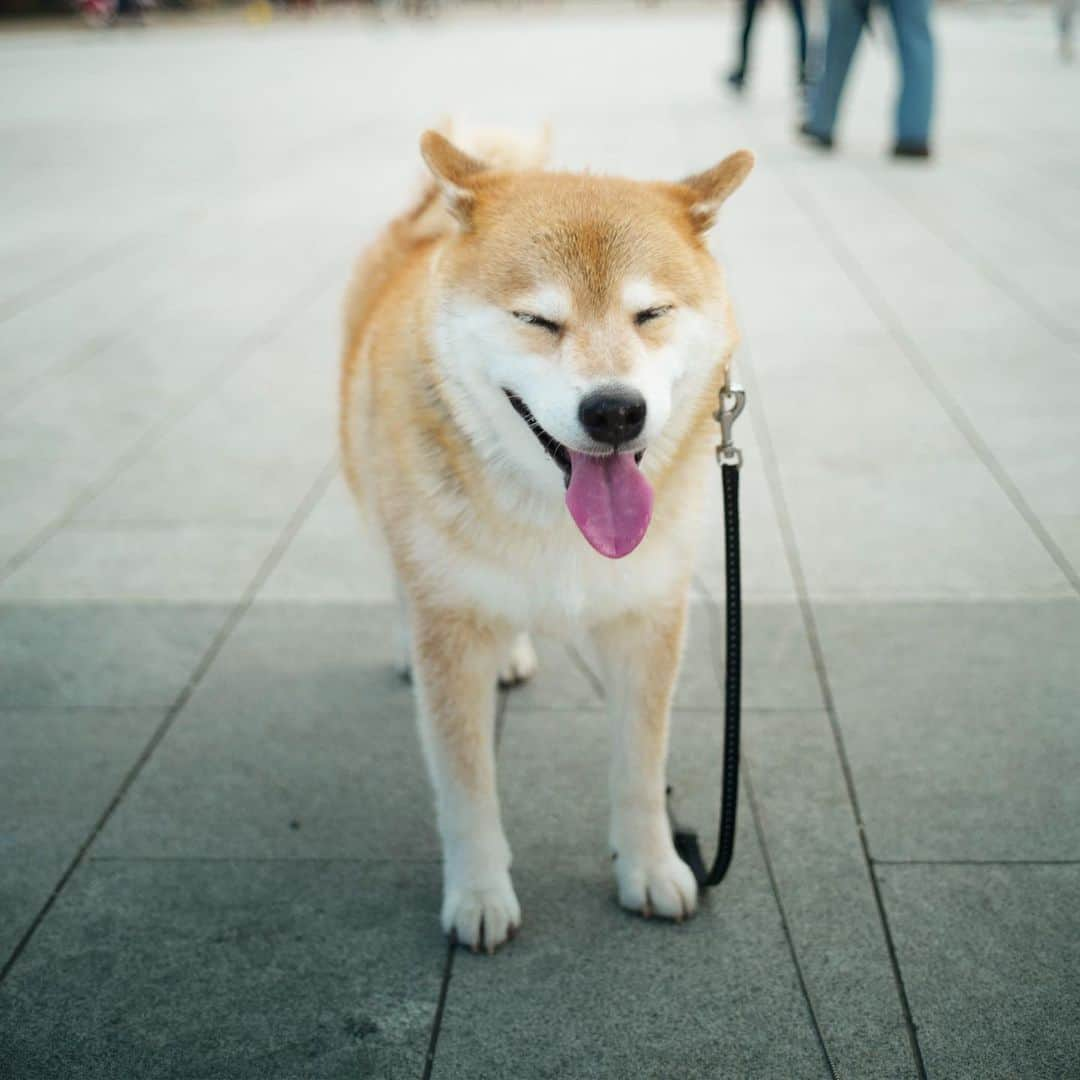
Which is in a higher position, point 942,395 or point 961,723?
point 942,395

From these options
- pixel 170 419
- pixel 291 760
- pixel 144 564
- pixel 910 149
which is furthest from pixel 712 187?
pixel 910 149

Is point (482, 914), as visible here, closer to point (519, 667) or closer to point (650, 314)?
point (519, 667)

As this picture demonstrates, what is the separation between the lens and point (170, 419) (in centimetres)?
514

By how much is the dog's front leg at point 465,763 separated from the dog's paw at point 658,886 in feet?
0.87

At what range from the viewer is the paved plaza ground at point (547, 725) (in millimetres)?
2170

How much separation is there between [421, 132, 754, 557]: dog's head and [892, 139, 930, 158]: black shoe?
8.08 meters

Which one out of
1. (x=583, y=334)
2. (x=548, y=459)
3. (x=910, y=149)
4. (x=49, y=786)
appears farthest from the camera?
(x=910, y=149)

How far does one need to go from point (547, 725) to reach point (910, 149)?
8.13 m

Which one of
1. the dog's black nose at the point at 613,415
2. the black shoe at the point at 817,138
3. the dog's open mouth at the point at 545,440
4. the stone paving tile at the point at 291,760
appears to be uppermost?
the dog's black nose at the point at 613,415

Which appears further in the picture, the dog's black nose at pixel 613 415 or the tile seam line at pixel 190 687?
the tile seam line at pixel 190 687

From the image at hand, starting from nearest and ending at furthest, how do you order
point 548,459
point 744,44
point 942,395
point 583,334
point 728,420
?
point 583,334 → point 548,459 → point 728,420 → point 942,395 → point 744,44

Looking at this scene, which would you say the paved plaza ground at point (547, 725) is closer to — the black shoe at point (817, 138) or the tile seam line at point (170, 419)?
the tile seam line at point (170, 419)

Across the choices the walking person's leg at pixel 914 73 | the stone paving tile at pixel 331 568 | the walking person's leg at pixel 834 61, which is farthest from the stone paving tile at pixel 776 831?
the walking person's leg at pixel 834 61

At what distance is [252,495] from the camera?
4.43 metres
